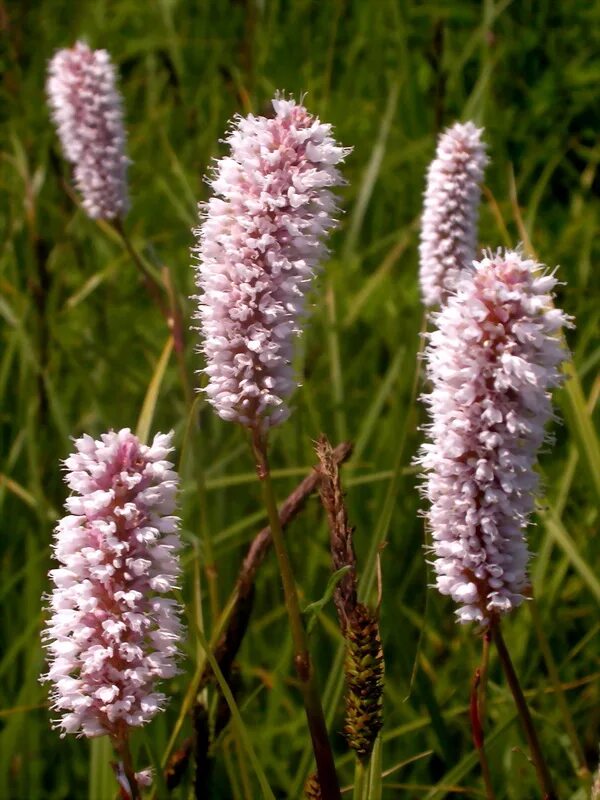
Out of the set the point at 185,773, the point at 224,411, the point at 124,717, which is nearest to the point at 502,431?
the point at 224,411

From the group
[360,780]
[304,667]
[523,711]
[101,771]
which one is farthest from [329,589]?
[101,771]

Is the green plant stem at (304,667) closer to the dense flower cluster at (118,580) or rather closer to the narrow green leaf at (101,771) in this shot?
the dense flower cluster at (118,580)

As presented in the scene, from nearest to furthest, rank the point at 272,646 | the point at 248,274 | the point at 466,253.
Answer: the point at 248,274
the point at 466,253
the point at 272,646

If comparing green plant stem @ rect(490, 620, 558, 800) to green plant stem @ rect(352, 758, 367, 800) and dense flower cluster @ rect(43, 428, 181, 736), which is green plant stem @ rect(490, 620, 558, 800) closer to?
green plant stem @ rect(352, 758, 367, 800)

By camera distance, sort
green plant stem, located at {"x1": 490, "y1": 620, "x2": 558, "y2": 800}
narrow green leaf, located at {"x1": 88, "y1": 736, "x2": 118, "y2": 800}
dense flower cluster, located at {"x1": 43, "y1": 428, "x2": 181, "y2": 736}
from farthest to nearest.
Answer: narrow green leaf, located at {"x1": 88, "y1": 736, "x2": 118, "y2": 800} < green plant stem, located at {"x1": 490, "y1": 620, "x2": 558, "y2": 800} < dense flower cluster, located at {"x1": 43, "y1": 428, "x2": 181, "y2": 736}

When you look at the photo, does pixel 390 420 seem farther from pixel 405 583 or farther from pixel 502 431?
pixel 502 431

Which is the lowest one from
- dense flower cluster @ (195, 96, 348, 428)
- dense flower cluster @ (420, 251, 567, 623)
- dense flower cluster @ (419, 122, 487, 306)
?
dense flower cluster @ (420, 251, 567, 623)

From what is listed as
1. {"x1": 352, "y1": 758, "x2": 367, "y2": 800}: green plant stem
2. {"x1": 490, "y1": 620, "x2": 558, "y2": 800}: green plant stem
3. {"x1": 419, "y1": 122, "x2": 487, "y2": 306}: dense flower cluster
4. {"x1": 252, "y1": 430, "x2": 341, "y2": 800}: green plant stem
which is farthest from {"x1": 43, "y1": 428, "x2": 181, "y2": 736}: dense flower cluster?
{"x1": 419, "y1": 122, "x2": 487, "y2": 306}: dense flower cluster
